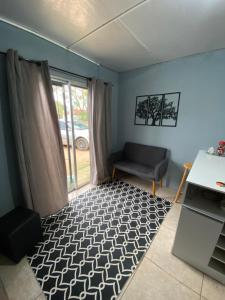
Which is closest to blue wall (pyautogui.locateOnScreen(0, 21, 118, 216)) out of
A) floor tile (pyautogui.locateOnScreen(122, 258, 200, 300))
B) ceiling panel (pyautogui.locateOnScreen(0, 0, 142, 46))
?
ceiling panel (pyautogui.locateOnScreen(0, 0, 142, 46))

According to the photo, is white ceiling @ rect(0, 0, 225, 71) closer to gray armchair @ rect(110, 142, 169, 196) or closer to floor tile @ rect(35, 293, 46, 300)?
gray armchair @ rect(110, 142, 169, 196)

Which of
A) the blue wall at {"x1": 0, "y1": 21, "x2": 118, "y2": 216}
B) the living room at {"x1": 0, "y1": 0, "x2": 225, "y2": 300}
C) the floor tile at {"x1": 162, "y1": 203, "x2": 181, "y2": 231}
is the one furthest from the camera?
the floor tile at {"x1": 162, "y1": 203, "x2": 181, "y2": 231}

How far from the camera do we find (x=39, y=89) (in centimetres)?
159

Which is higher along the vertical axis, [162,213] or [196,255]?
[196,255]

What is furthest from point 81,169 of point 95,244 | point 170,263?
point 170,263

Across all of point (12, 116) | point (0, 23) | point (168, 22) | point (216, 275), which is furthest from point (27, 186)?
point (168, 22)

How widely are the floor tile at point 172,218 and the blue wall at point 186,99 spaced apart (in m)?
0.62

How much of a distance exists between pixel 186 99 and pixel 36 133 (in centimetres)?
236

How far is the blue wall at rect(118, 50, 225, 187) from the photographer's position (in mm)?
1973

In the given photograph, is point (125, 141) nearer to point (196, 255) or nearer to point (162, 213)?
point (162, 213)

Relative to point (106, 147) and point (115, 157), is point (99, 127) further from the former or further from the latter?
point (115, 157)

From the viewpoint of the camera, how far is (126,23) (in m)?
1.37

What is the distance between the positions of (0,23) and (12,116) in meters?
0.91

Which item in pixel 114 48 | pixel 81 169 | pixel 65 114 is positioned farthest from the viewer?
pixel 81 169
